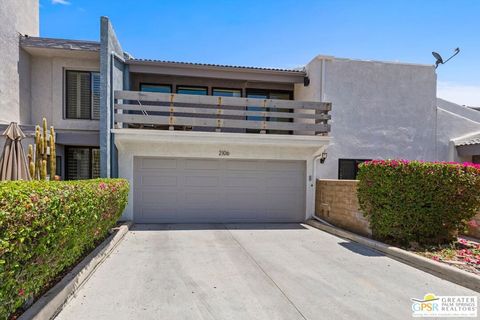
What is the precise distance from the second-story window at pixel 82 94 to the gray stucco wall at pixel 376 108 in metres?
8.02

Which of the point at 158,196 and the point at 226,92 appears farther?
the point at 226,92

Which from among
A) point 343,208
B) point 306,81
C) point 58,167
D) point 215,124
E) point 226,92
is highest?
point 306,81

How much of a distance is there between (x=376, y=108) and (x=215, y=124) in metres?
6.32

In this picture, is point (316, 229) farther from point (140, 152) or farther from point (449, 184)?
point (140, 152)

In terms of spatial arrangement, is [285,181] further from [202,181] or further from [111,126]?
[111,126]

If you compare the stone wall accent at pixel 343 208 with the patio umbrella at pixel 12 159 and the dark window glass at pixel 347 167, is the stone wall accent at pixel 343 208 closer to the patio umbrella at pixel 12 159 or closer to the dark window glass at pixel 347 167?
the dark window glass at pixel 347 167

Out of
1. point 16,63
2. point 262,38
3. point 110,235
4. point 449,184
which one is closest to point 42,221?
point 110,235

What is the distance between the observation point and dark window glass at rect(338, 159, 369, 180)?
11086mm

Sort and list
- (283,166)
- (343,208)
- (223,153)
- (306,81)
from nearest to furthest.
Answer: (343,208)
(223,153)
(283,166)
(306,81)

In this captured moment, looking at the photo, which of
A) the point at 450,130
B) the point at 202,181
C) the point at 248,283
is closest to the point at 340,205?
the point at 202,181

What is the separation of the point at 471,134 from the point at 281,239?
373 inches

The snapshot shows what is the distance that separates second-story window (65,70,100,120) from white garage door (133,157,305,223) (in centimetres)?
254

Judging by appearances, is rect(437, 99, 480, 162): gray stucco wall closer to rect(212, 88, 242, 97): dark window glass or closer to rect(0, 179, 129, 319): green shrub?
rect(212, 88, 242, 97): dark window glass

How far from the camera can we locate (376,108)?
11211 mm
